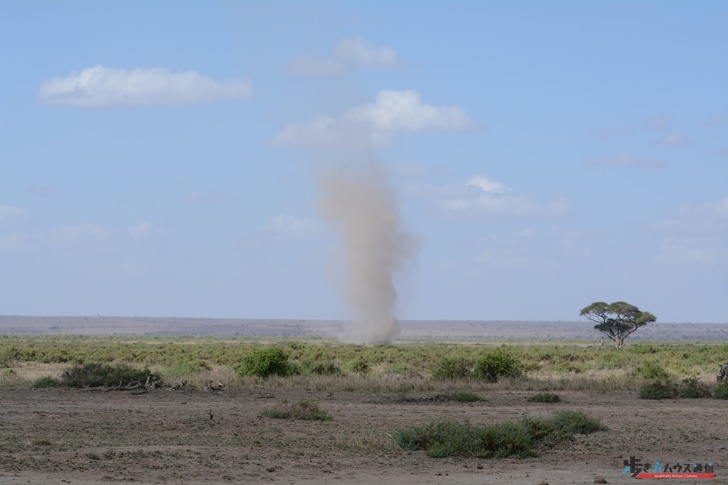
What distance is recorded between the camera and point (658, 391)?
Result: 25672 millimetres

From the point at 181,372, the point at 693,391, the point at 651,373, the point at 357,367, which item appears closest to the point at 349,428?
the point at 693,391

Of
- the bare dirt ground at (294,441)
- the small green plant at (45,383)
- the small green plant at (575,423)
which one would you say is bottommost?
the bare dirt ground at (294,441)

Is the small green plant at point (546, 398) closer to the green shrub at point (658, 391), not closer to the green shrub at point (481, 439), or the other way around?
the green shrub at point (658, 391)

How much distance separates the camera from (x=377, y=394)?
25953mm

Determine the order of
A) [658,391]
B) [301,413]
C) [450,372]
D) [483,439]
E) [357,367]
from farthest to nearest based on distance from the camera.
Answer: [357,367] → [450,372] → [658,391] → [301,413] → [483,439]

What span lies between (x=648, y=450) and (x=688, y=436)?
2.17 meters

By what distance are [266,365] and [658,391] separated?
41.2ft

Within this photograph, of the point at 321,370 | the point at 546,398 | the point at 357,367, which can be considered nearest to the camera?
the point at 546,398

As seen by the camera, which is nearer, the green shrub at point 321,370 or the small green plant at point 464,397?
the small green plant at point 464,397

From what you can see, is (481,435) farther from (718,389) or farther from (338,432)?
(718,389)

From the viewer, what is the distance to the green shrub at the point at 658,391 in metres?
25.5

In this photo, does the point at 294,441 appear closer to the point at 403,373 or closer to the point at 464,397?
the point at 464,397

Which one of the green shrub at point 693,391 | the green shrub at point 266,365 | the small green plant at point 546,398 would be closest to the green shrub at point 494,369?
the green shrub at point 266,365

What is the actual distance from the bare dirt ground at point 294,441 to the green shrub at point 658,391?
1.04m
